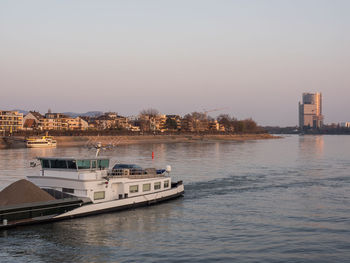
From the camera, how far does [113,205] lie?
35.2m

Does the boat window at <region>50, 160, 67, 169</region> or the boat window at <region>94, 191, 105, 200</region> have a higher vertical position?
the boat window at <region>50, 160, 67, 169</region>

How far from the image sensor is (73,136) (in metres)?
187

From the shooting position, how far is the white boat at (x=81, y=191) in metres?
30.3

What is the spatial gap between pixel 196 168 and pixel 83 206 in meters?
38.1

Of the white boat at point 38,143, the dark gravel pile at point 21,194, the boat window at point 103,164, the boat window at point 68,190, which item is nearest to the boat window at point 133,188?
the boat window at point 103,164

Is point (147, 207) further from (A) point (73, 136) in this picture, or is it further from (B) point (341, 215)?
(A) point (73, 136)

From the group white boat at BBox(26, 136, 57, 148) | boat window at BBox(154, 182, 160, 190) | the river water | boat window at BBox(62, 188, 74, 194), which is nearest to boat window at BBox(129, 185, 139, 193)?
the river water

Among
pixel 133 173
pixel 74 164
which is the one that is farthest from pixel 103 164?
pixel 133 173

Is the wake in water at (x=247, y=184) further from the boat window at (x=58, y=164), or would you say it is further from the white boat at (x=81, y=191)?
the boat window at (x=58, y=164)

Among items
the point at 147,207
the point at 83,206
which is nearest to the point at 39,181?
the point at 83,206

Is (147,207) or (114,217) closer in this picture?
(114,217)

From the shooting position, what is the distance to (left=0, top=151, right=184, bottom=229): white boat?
30.3 m

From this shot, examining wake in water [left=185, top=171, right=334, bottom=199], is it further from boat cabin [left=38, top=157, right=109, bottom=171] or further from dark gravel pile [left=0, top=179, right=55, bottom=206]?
dark gravel pile [left=0, top=179, right=55, bottom=206]

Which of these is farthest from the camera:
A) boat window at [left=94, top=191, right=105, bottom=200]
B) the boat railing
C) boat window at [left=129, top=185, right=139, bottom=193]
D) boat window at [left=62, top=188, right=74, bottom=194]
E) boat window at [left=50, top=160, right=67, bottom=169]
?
boat window at [left=129, top=185, right=139, bottom=193]
